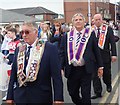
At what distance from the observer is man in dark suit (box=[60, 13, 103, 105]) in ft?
19.5

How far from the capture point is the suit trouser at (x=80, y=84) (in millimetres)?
5926

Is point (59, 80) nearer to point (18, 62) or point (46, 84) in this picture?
point (46, 84)

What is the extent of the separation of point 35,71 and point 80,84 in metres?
1.98

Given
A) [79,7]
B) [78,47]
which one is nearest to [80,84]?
[78,47]

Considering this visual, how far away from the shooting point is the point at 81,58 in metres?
5.96

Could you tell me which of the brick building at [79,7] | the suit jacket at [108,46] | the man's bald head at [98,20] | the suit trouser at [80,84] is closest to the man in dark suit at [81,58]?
the suit trouser at [80,84]

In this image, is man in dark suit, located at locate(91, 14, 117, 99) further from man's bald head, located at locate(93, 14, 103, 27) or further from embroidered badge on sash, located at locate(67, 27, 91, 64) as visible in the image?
embroidered badge on sash, located at locate(67, 27, 91, 64)

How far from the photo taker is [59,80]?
14.1 feet

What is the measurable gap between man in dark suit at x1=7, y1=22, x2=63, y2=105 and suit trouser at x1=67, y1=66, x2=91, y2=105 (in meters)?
1.59

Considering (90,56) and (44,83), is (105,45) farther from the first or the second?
(44,83)

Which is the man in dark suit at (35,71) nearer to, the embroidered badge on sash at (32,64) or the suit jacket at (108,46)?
the embroidered badge on sash at (32,64)

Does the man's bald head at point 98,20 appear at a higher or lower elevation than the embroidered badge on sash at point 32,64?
higher

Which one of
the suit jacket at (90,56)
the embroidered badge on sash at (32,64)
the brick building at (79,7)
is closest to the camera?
the embroidered badge on sash at (32,64)

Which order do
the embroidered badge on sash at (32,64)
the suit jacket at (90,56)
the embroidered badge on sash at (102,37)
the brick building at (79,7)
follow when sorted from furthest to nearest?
the brick building at (79,7)
the embroidered badge on sash at (102,37)
the suit jacket at (90,56)
the embroidered badge on sash at (32,64)
